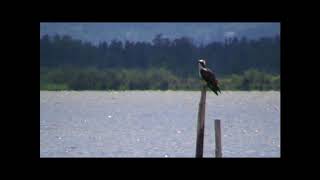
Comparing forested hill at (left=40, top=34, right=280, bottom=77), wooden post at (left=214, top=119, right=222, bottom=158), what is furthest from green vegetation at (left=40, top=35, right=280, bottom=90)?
wooden post at (left=214, top=119, right=222, bottom=158)

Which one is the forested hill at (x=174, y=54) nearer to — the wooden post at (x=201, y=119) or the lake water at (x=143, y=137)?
the lake water at (x=143, y=137)

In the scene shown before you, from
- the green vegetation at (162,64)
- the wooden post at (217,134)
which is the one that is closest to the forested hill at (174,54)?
the green vegetation at (162,64)

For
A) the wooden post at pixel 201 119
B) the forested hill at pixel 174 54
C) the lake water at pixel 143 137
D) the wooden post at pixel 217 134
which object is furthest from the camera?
the forested hill at pixel 174 54

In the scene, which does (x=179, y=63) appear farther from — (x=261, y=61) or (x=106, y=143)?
(x=106, y=143)

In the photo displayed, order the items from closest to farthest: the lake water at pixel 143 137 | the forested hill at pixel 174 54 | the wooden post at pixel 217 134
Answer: the wooden post at pixel 217 134
the lake water at pixel 143 137
the forested hill at pixel 174 54

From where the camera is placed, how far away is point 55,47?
44.2m

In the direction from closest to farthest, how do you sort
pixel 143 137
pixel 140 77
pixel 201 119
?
pixel 201 119
pixel 143 137
pixel 140 77

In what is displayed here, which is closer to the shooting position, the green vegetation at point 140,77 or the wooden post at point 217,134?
the wooden post at point 217,134

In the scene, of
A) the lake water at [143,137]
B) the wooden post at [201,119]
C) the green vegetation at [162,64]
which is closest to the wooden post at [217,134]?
the wooden post at [201,119]

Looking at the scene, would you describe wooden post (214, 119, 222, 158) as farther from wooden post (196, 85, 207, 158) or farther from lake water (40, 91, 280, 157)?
lake water (40, 91, 280, 157)

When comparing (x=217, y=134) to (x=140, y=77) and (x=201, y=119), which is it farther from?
(x=140, y=77)

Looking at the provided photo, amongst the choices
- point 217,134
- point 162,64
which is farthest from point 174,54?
point 217,134

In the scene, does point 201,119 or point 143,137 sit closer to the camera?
point 201,119

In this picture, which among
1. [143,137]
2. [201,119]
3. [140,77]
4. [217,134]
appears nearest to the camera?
[201,119]
